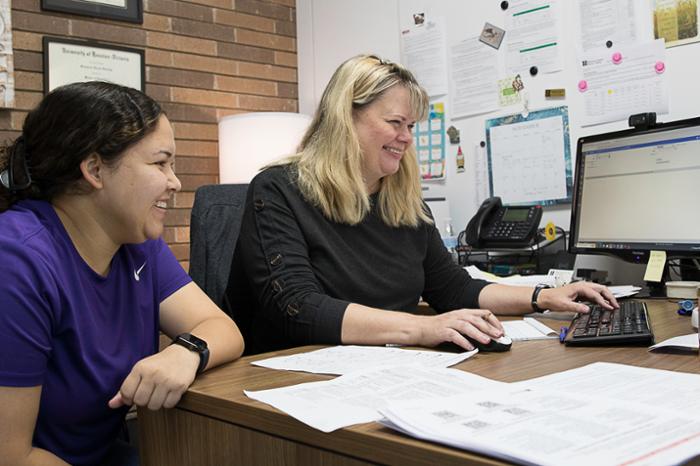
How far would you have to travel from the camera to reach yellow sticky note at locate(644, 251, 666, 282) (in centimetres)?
189

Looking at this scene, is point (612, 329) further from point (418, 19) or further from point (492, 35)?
point (418, 19)

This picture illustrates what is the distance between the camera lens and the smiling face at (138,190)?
1163mm

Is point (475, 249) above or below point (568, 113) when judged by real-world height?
below

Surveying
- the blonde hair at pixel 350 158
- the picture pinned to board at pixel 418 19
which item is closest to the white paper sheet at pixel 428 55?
the picture pinned to board at pixel 418 19

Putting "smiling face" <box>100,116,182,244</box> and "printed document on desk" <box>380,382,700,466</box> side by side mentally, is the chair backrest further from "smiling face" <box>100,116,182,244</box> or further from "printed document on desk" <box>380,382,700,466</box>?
"printed document on desk" <box>380,382,700,466</box>

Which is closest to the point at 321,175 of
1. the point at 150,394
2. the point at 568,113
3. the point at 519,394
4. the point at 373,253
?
the point at 373,253

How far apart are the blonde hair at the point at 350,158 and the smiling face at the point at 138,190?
45 centimetres

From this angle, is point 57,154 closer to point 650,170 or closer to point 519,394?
point 519,394

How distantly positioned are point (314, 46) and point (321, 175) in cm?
195

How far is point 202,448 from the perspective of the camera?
3.20 feet

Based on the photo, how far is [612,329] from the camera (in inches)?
49.3

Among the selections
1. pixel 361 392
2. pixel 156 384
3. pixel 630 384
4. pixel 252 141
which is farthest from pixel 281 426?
pixel 252 141

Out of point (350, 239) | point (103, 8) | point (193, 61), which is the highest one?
point (103, 8)

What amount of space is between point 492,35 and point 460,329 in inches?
66.8
